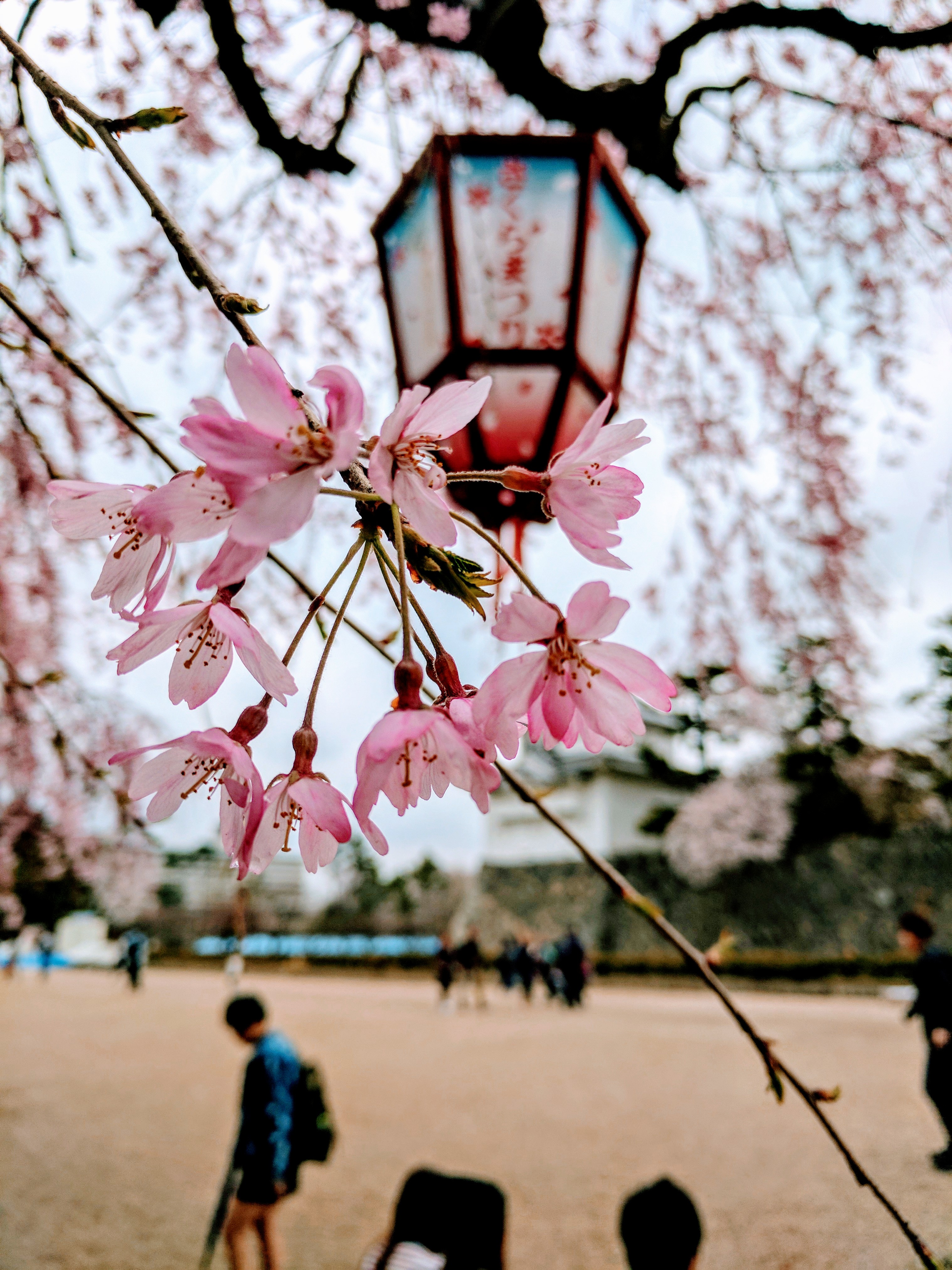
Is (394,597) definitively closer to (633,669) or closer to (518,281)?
(633,669)

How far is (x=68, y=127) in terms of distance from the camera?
57cm

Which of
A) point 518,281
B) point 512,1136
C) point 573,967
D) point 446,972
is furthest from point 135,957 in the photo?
point 518,281

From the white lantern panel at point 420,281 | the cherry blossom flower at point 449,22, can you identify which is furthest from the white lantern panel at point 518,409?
the cherry blossom flower at point 449,22

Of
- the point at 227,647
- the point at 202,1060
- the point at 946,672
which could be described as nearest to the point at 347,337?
the point at 227,647

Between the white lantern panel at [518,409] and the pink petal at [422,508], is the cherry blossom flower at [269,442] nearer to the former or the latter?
the pink petal at [422,508]

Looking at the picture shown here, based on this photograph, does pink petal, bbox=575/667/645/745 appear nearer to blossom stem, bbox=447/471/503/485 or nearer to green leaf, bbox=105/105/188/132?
blossom stem, bbox=447/471/503/485

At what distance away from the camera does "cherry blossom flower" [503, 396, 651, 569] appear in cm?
50

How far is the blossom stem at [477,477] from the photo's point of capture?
0.49 m

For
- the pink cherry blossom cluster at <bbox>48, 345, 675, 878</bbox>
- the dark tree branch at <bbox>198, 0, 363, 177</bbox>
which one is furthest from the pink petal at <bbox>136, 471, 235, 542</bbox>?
the dark tree branch at <bbox>198, 0, 363, 177</bbox>

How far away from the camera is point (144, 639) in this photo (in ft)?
1.61

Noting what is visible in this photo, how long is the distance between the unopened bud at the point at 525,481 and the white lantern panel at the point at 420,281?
953 mm

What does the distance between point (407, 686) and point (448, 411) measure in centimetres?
16

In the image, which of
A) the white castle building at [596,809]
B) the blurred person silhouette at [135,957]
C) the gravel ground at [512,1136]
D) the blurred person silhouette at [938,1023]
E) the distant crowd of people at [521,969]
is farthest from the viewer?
the white castle building at [596,809]


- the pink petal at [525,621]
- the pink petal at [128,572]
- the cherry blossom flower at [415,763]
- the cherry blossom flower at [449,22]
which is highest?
the cherry blossom flower at [449,22]
